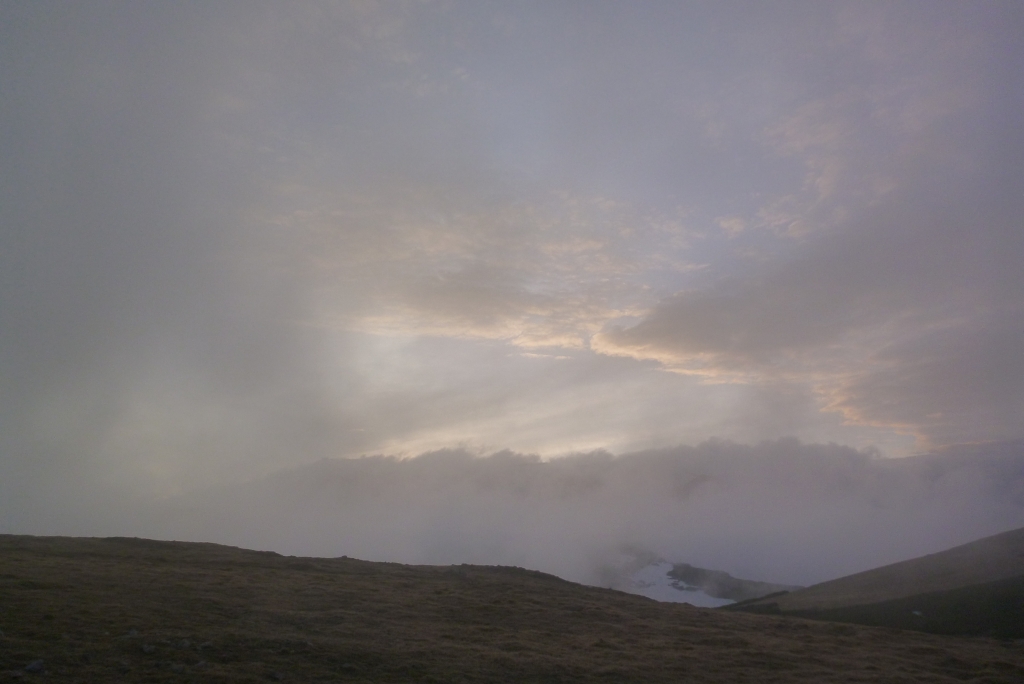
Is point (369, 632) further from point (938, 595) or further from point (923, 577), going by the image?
point (923, 577)

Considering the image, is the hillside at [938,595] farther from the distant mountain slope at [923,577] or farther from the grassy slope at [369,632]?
the grassy slope at [369,632]

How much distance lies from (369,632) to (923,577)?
6234 cm

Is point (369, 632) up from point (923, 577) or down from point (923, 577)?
down

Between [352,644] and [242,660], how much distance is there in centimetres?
450

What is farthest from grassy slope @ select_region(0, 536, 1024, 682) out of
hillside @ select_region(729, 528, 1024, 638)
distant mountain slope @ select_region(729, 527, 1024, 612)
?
distant mountain slope @ select_region(729, 527, 1024, 612)

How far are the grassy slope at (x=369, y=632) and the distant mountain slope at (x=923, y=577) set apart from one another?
21.5 metres

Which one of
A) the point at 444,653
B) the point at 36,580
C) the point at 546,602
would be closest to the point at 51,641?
the point at 36,580

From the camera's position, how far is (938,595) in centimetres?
5447

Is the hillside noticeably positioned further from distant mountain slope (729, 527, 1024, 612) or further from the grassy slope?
the grassy slope

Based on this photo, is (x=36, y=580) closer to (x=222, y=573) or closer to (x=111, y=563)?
(x=111, y=563)

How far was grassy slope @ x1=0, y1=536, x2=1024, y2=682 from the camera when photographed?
19.9m

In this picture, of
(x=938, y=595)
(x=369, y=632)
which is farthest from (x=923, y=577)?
(x=369, y=632)

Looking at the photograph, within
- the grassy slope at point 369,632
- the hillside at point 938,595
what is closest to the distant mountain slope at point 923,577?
the hillside at point 938,595

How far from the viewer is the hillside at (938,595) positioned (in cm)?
4628
